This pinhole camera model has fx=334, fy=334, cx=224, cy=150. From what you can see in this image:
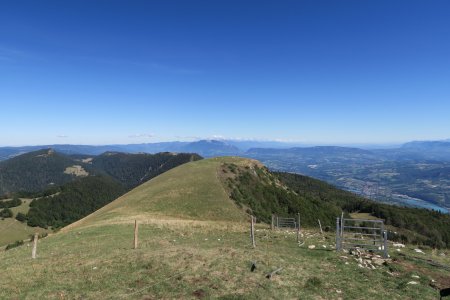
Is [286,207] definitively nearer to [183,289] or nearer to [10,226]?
[183,289]

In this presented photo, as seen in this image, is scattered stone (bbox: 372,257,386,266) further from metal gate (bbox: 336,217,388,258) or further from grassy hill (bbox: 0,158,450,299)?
metal gate (bbox: 336,217,388,258)

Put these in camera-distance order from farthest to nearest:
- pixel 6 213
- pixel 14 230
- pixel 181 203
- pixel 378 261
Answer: pixel 6 213 → pixel 14 230 → pixel 181 203 → pixel 378 261

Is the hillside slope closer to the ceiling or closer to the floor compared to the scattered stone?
closer to the floor

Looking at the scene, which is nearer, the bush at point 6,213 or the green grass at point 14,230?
the green grass at point 14,230

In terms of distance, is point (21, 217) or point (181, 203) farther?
point (21, 217)

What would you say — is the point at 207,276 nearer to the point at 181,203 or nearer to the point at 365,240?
the point at 365,240

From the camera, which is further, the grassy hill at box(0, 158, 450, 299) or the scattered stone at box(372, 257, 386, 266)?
the scattered stone at box(372, 257, 386, 266)

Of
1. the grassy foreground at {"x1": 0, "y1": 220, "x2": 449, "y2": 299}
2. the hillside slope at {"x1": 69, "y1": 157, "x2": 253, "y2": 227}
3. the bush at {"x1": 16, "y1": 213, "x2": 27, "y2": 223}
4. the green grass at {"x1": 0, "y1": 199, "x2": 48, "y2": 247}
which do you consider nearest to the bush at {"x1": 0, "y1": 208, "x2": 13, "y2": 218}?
the green grass at {"x1": 0, "y1": 199, "x2": 48, "y2": 247}

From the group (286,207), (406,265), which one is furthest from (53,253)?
(286,207)

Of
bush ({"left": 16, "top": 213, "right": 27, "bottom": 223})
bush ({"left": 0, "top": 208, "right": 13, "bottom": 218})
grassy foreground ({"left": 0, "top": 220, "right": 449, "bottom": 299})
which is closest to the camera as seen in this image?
grassy foreground ({"left": 0, "top": 220, "right": 449, "bottom": 299})

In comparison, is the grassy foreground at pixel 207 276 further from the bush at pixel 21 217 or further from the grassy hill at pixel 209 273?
the bush at pixel 21 217

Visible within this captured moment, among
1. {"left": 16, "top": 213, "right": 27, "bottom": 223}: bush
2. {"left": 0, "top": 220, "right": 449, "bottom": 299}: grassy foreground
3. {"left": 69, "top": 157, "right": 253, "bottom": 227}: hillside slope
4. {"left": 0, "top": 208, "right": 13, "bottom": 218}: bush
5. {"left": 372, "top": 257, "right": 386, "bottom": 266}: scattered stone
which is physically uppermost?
{"left": 0, "top": 220, "right": 449, "bottom": 299}: grassy foreground

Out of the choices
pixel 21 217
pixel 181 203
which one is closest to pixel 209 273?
pixel 181 203

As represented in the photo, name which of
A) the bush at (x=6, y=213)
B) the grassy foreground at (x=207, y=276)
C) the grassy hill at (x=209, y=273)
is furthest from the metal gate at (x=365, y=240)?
the bush at (x=6, y=213)
